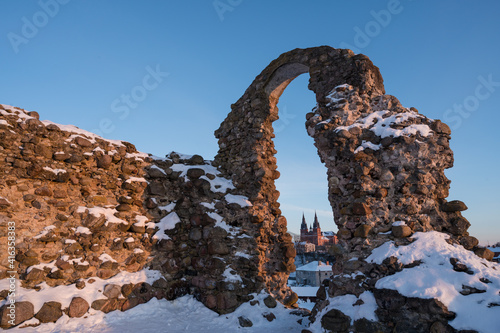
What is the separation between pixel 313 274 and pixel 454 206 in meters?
42.4

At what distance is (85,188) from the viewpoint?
5.68 metres

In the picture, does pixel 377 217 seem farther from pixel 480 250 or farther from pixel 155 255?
pixel 155 255

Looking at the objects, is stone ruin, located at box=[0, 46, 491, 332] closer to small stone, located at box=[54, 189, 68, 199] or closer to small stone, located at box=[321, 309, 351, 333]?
small stone, located at box=[54, 189, 68, 199]

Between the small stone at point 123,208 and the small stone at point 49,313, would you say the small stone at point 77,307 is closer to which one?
the small stone at point 49,313

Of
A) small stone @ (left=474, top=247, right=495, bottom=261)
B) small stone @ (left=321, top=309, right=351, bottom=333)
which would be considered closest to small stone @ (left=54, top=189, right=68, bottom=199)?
small stone @ (left=321, top=309, right=351, bottom=333)

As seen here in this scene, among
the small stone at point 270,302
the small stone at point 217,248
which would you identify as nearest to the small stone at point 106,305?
the small stone at point 217,248

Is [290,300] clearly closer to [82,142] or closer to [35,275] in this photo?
[35,275]

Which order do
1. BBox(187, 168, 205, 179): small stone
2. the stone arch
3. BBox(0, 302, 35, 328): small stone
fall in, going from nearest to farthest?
BBox(0, 302, 35, 328): small stone, the stone arch, BBox(187, 168, 205, 179): small stone

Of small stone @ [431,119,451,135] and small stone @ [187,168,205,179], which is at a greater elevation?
small stone @ [431,119,451,135]

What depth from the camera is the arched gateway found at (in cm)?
409

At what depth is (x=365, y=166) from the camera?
434cm

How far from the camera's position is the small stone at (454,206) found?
4039 mm

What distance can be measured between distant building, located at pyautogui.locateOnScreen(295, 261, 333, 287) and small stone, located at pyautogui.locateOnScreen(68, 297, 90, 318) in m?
41.5

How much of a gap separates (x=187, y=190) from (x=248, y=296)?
2.82 m
